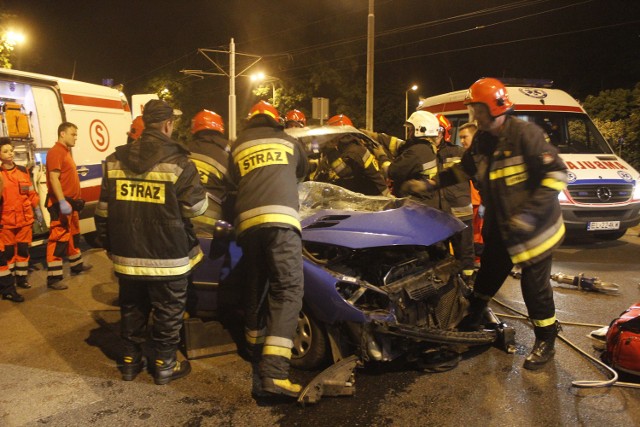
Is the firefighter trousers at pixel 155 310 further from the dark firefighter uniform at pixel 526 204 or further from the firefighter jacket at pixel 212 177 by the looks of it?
the dark firefighter uniform at pixel 526 204

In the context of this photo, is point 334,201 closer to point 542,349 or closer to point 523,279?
point 523,279

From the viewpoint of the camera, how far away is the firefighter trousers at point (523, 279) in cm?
351

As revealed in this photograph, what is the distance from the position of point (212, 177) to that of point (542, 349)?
2753 mm

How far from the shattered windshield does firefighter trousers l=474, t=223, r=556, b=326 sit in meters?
0.77

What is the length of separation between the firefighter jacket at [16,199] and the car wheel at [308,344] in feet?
12.5

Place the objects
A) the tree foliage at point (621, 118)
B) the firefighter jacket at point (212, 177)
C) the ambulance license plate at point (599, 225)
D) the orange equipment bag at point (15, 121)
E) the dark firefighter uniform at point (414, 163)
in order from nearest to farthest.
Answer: the firefighter jacket at point (212, 177) → the dark firefighter uniform at point (414, 163) → the orange equipment bag at point (15, 121) → the ambulance license plate at point (599, 225) → the tree foliage at point (621, 118)

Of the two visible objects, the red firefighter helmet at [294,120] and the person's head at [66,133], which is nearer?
the person's head at [66,133]

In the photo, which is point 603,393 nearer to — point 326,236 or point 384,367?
point 384,367

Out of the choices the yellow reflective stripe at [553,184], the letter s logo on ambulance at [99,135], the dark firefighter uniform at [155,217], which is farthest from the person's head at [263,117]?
the letter s logo on ambulance at [99,135]

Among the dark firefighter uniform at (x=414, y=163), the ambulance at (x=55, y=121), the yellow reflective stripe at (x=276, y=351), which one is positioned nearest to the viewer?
the yellow reflective stripe at (x=276, y=351)

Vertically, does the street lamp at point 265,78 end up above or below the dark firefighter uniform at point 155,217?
above

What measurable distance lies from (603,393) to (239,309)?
252 centimetres

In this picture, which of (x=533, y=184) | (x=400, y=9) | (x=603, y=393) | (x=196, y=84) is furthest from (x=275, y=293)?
(x=196, y=84)

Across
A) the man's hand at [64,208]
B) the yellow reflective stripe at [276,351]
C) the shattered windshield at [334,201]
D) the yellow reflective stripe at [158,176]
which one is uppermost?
the yellow reflective stripe at [158,176]
